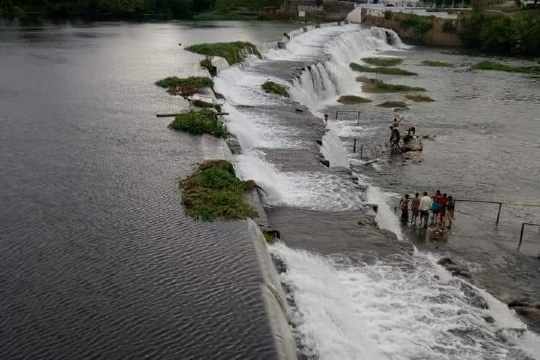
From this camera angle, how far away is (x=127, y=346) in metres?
10.5

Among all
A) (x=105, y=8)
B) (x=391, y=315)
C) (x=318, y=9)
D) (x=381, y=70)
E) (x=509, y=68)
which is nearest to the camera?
(x=391, y=315)

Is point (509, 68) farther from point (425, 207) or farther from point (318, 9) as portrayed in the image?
point (318, 9)

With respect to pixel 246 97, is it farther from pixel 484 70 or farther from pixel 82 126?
pixel 484 70

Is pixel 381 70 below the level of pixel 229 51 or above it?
below

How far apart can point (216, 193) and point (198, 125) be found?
26.4 feet

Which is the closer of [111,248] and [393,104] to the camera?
[111,248]

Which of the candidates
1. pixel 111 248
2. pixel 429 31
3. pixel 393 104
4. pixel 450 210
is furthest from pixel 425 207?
pixel 429 31

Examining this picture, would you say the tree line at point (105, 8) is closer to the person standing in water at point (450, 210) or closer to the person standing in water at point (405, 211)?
the person standing in water at point (405, 211)

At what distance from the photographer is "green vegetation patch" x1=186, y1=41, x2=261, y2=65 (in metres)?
48.5

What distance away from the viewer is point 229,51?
49688 mm

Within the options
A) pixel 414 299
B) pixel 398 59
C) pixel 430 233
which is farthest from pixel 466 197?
pixel 398 59

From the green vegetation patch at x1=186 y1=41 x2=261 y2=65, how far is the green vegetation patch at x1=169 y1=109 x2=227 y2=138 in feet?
72.7

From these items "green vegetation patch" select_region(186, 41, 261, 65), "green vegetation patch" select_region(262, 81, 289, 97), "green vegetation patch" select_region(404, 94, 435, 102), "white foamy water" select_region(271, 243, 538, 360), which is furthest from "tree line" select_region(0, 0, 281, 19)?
"white foamy water" select_region(271, 243, 538, 360)

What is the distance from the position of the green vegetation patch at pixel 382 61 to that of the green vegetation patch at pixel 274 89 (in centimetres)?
2853
